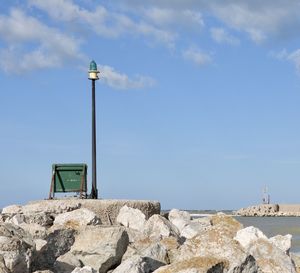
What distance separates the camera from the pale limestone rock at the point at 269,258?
745cm

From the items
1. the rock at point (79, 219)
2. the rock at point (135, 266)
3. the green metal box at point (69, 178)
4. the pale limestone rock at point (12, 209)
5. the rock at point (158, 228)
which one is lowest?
the rock at point (135, 266)

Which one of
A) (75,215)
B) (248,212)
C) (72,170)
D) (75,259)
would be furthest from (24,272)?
(248,212)

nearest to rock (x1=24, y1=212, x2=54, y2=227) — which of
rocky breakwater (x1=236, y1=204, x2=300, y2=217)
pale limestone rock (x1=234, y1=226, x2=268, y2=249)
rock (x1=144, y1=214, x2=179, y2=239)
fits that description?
rock (x1=144, y1=214, x2=179, y2=239)

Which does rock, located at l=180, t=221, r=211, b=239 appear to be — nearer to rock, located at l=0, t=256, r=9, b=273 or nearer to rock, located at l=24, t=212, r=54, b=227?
rock, located at l=24, t=212, r=54, b=227

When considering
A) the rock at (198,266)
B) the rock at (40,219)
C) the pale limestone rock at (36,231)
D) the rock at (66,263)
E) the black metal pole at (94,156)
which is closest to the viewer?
the rock at (198,266)

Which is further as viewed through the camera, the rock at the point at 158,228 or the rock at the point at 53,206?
the rock at the point at 53,206

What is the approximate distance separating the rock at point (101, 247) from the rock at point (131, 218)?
78.2 inches

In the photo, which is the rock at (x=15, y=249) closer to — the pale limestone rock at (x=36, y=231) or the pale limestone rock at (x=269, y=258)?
the pale limestone rock at (x=36, y=231)

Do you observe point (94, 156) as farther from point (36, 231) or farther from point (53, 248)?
point (53, 248)

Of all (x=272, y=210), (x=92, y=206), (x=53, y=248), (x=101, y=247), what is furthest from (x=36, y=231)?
(x=272, y=210)

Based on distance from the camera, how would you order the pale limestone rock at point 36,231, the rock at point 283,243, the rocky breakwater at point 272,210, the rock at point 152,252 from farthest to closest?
the rocky breakwater at point 272,210 → the rock at point 283,243 → the pale limestone rock at point 36,231 → the rock at point 152,252

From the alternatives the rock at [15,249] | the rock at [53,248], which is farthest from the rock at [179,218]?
the rock at [15,249]

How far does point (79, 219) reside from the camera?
940 cm

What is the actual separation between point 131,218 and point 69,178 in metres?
2.42
